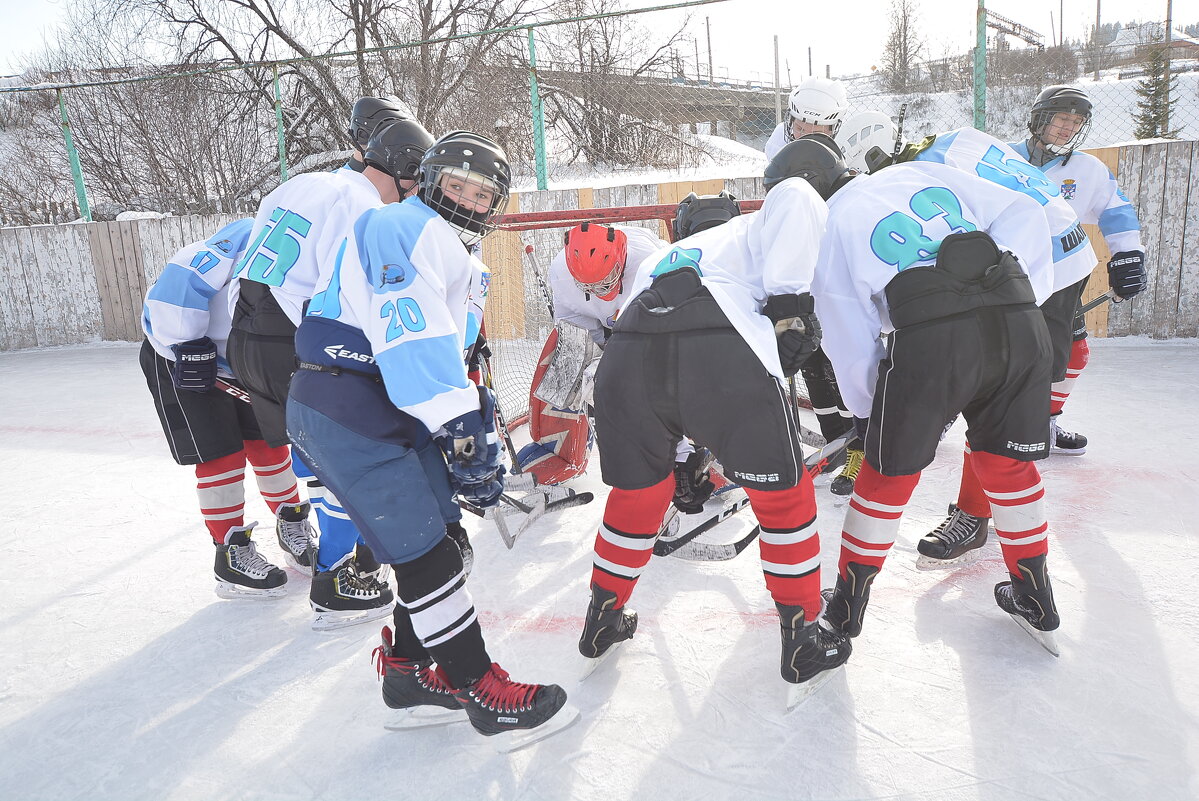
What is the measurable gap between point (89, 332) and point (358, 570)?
6834mm

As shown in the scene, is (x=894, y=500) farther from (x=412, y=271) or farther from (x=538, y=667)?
(x=412, y=271)

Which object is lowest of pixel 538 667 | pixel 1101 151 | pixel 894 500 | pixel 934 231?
pixel 538 667

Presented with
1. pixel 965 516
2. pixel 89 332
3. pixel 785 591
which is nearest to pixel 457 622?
pixel 785 591

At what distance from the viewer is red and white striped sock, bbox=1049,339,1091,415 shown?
3.08 metres

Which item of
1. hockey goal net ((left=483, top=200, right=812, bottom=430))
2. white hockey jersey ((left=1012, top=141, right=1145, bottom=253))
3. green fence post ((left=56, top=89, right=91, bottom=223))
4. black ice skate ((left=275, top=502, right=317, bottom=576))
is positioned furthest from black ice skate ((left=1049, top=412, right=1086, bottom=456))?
green fence post ((left=56, top=89, right=91, bottom=223))

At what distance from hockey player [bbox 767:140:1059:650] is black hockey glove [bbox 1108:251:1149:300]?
5.19ft

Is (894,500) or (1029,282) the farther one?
(894,500)

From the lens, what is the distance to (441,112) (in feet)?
27.3

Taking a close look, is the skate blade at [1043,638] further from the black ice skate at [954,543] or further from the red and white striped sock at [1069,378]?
the red and white striped sock at [1069,378]

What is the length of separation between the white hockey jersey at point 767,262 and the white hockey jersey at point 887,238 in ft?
0.58

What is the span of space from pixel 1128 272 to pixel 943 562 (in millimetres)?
1653

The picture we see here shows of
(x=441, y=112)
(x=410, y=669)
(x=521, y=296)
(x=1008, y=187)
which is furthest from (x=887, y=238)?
(x=441, y=112)

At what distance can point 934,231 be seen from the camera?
1724 mm

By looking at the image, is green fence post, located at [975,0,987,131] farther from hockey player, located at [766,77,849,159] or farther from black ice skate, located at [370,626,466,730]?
black ice skate, located at [370,626,466,730]
